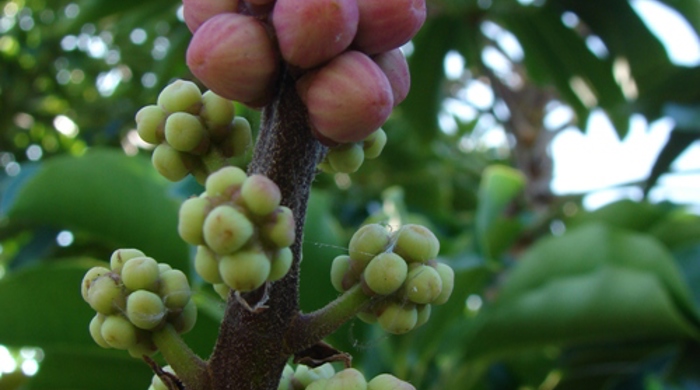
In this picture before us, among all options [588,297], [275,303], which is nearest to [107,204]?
[588,297]

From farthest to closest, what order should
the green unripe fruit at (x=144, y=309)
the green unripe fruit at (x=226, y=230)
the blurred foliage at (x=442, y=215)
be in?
the blurred foliage at (x=442, y=215)
the green unripe fruit at (x=144, y=309)
the green unripe fruit at (x=226, y=230)

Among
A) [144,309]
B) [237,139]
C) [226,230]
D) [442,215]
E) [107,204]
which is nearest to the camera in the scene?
[226,230]

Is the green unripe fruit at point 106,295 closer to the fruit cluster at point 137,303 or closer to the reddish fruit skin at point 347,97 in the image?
the fruit cluster at point 137,303

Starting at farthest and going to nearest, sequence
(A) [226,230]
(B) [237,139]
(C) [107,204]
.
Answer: (C) [107,204]
(B) [237,139]
(A) [226,230]

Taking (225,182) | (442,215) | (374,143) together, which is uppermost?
(225,182)

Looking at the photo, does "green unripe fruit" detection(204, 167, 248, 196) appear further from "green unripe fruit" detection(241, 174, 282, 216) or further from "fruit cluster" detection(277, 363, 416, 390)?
"fruit cluster" detection(277, 363, 416, 390)

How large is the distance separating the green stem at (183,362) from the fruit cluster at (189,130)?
187 millimetres

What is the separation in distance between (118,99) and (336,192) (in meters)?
1.68

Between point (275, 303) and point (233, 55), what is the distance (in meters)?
0.26

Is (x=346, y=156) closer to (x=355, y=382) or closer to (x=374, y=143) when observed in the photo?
(x=374, y=143)

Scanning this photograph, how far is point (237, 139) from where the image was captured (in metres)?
0.89

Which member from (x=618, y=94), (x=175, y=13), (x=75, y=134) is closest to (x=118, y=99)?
(x=75, y=134)

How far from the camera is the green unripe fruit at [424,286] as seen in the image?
83cm

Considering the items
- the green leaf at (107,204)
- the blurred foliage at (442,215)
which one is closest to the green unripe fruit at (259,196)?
the blurred foliage at (442,215)
